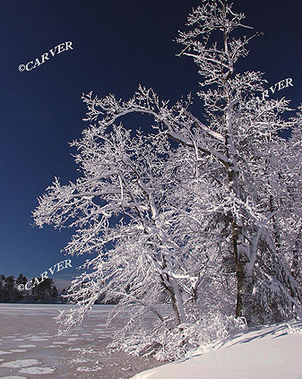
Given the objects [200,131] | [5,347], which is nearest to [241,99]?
[200,131]

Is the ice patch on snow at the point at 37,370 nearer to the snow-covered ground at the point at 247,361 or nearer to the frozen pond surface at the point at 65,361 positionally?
the frozen pond surface at the point at 65,361

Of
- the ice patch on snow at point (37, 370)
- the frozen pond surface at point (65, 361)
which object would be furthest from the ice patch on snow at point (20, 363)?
the ice patch on snow at point (37, 370)

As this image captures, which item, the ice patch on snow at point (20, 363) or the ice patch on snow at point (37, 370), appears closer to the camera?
the ice patch on snow at point (37, 370)

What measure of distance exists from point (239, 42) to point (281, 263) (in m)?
6.65

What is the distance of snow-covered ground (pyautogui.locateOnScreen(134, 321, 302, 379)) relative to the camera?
403 cm

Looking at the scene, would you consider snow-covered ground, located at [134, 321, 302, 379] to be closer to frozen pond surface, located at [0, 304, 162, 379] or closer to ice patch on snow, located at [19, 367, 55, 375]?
frozen pond surface, located at [0, 304, 162, 379]

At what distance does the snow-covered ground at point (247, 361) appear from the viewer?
403 centimetres

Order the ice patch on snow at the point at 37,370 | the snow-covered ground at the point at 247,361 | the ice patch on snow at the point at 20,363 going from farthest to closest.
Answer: the ice patch on snow at the point at 20,363, the ice patch on snow at the point at 37,370, the snow-covered ground at the point at 247,361

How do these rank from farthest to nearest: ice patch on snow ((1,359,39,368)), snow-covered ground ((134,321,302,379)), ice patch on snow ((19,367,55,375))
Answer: ice patch on snow ((1,359,39,368))
ice patch on snow ((19,367,55,375))
snow-covered ground ((134,321,302,379))

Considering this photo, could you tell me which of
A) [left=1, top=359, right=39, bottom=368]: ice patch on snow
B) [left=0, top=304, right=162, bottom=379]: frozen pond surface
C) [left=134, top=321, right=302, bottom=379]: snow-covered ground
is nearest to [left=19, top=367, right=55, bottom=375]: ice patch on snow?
[left=0, top=304, right=162, bottom=379]: frozen pond surface

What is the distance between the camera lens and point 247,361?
14.9 feet

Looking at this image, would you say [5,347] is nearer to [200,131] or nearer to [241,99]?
[200,131]

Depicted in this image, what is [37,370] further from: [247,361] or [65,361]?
Result: [247,361]

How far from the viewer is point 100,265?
8.41 metres
